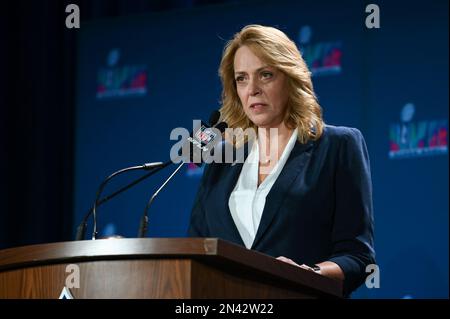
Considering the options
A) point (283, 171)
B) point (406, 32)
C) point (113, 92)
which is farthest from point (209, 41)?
point (283, 171)

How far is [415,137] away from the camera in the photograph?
3.78 meters

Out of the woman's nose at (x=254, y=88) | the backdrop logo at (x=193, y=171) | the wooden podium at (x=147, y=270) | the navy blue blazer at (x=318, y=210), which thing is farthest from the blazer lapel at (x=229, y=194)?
the backdrop logo at (x=193, y=171)

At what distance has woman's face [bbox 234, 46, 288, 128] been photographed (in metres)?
2.75

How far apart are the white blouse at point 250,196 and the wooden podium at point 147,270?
0.67 m

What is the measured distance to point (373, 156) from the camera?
12.6 ft

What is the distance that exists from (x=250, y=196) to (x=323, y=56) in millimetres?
1555

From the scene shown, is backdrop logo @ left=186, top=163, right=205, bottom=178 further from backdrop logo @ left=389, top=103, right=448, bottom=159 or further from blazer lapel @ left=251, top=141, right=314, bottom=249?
blazer lapel @ left=251, top=141, right=314, bottom=249

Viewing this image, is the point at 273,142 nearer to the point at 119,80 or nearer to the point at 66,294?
the point at 66,294

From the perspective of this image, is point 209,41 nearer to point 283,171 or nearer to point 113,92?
point 113,92

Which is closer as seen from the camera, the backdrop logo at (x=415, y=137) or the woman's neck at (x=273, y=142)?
the woman's neck at (x=273, y=142)

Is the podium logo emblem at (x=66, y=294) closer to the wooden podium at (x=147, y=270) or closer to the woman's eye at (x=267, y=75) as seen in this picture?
the wooden podium at (x=147, y=270)

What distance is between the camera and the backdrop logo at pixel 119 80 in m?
4.57

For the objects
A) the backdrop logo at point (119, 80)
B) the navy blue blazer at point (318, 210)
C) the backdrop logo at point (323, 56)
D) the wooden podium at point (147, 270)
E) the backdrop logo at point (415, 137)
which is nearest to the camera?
the wooden podium at point (147, 270)

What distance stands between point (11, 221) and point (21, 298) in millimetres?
3227
